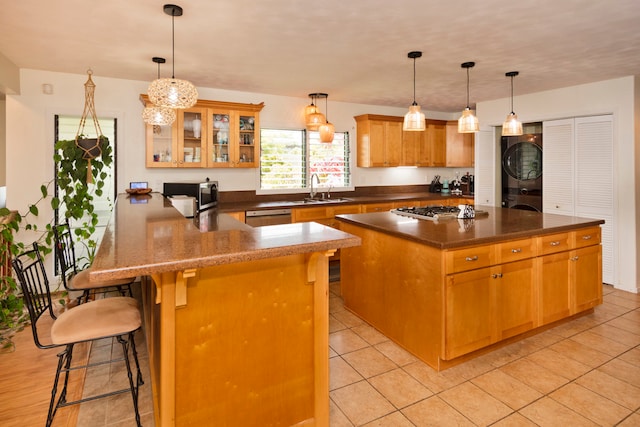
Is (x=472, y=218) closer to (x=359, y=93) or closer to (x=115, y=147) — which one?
(x=359, y=93)

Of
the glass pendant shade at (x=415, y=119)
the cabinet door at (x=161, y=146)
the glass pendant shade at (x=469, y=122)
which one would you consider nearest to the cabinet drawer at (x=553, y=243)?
the glass pendant shade at (x=469, y=122)

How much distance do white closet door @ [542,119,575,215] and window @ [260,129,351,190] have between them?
9.05ft

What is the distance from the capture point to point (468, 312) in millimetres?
2512

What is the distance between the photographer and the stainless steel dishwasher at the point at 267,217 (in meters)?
4.48

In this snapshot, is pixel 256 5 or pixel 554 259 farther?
pixel 554 259

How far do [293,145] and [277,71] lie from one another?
1590 millimetres

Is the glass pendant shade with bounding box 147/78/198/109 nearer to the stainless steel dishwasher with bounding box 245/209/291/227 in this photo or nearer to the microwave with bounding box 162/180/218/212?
the microwave with bounding box 162/180/218/212

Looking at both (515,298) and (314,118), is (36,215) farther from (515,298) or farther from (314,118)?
(515,298)

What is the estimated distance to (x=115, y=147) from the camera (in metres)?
4.33

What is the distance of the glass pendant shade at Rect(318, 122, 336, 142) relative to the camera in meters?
5.19

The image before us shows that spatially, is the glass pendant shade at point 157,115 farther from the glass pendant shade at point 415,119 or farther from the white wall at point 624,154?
the white wall at point 624,154

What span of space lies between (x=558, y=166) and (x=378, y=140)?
2456mm

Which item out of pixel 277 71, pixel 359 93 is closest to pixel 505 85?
pixel 359 93

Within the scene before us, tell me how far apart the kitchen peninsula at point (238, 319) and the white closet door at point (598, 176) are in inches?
168
